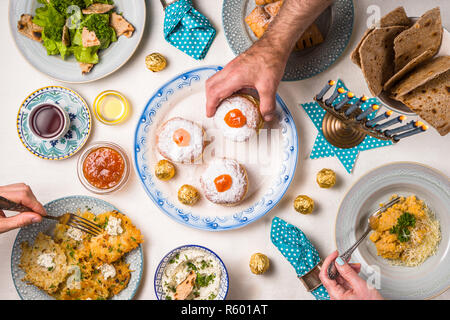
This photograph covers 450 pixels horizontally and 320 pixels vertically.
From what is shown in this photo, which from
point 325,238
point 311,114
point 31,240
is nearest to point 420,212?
point 325,238

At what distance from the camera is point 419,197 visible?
2174mm

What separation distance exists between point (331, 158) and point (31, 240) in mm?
1998

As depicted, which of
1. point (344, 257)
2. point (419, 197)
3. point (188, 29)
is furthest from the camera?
point (188, 29)

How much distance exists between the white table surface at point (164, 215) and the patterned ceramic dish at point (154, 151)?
0.10 meters

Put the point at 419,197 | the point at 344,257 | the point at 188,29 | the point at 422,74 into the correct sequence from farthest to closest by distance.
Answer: the point at 188,29 → the point at 419,197 → the point at 344,257 → the point at 422,74

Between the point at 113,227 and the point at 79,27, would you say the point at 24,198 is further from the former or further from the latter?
the point at 79,27

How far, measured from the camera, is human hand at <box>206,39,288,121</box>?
199cm

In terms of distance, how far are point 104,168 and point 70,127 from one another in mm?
367

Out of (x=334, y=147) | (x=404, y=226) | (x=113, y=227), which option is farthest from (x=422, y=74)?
(x=113, y=227)

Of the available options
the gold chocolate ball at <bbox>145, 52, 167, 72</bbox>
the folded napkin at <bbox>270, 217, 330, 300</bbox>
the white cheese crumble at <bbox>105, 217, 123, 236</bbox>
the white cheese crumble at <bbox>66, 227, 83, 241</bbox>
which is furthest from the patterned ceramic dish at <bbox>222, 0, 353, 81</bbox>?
the white cheese crumble at <bbox>66, 227, 83, 241</bbox>

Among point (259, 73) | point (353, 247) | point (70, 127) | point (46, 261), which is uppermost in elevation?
point (259, 73)

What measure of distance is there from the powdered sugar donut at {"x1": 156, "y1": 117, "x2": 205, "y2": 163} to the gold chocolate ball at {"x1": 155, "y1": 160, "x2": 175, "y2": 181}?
0.05m

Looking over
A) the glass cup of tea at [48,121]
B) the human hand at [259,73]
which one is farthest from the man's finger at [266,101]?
the glass cup of tea at [48,121]

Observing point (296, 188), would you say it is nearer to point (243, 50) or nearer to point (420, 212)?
point (420, 212)
